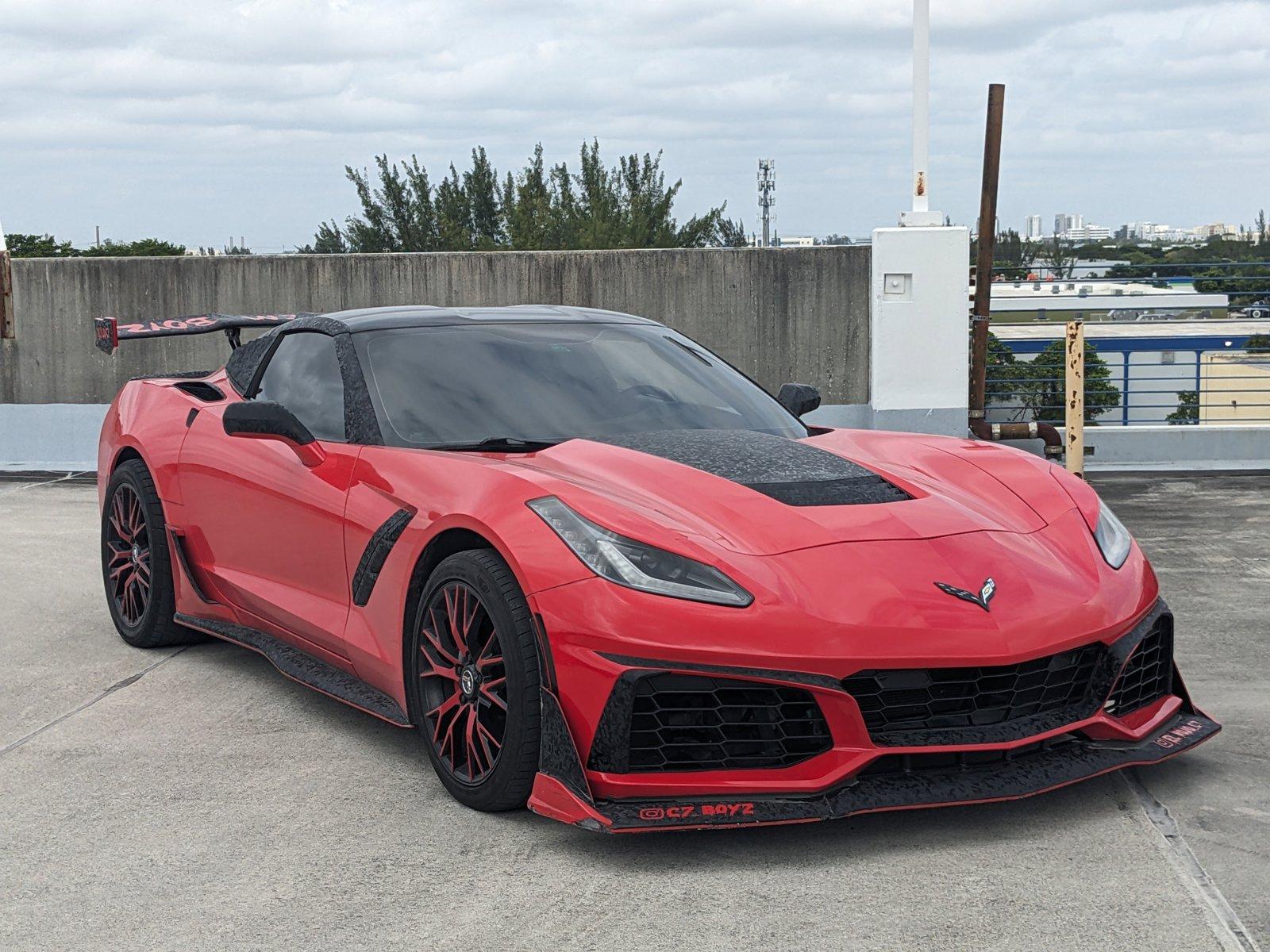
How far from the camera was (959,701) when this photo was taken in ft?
11.4

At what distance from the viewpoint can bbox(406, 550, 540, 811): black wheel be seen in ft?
11.7

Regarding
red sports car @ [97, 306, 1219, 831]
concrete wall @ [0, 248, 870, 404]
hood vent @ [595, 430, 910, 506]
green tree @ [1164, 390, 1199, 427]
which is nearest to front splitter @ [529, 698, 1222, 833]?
red sports car @ [97, 306, 1219, 831]

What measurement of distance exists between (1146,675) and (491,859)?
1.75 m

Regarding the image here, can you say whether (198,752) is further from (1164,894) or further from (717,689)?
(1164,894)

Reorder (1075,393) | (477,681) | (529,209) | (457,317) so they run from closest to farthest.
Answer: (477,681) → (457,317) → (1075,393) → (529,209)

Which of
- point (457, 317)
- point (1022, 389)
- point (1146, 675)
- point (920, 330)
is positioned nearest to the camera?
point (1146, 675)

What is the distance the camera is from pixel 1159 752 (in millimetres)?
3781

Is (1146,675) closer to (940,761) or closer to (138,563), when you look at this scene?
(940,761)

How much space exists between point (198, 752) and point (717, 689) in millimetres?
1868

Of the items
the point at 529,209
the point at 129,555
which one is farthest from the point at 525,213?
the point at 129,555

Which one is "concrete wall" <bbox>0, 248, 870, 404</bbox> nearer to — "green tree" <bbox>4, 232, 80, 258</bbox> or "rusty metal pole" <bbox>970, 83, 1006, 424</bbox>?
"rusty metal pole" <bbox>970, 83, 1006, 424</bbox>

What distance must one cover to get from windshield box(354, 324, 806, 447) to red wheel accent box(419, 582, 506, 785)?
0.72m

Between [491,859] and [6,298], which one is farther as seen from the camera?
[6,298]

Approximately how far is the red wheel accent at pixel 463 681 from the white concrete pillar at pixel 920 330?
8.26m
